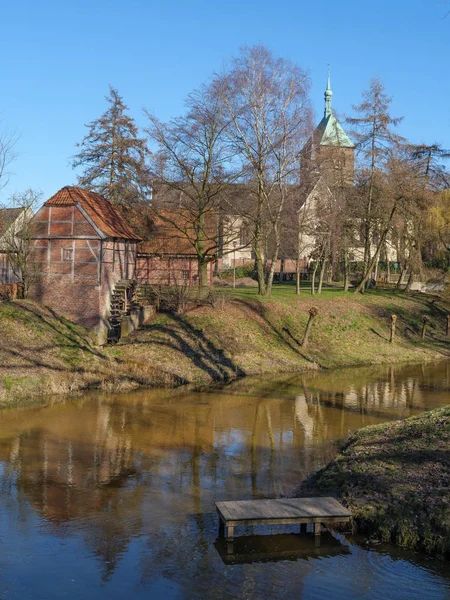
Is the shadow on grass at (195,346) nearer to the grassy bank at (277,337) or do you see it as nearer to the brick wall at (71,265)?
the grassy bank at (277,337)

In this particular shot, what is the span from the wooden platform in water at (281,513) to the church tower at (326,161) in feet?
78.7

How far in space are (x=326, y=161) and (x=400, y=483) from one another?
2694cm

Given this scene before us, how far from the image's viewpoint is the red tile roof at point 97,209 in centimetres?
2858

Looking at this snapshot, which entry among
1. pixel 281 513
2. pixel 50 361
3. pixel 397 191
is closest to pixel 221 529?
pixel 281 513

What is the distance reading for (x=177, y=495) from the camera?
1307 cm

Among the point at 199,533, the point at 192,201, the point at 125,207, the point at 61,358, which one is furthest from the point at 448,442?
the point at 125,207

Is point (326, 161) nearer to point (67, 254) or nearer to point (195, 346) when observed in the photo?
point (195, 346)

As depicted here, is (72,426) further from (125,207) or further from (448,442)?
(125,207)

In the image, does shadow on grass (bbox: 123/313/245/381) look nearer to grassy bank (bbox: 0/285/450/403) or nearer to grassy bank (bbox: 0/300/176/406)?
grassy bank (bbox: 0/285/450/403)

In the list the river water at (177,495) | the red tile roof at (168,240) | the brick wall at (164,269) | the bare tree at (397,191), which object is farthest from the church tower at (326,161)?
the river water at (177,495)

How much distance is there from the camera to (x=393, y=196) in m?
39.7

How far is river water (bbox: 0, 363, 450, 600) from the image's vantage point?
30.8 ft

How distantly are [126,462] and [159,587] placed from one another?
643 centimetres

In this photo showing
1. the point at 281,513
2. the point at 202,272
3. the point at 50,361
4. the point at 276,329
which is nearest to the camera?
the point at 281,513
